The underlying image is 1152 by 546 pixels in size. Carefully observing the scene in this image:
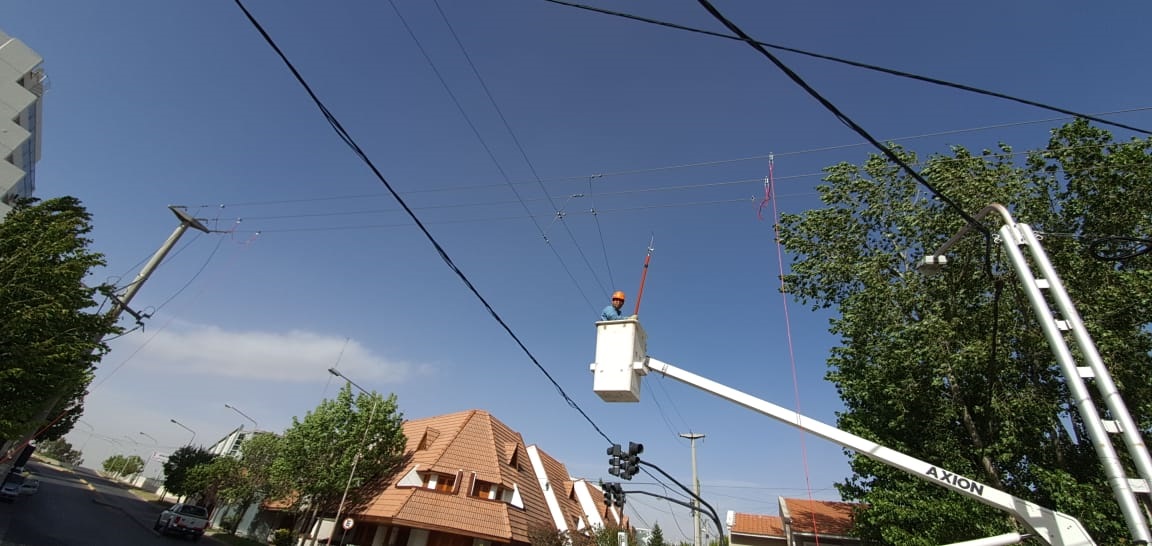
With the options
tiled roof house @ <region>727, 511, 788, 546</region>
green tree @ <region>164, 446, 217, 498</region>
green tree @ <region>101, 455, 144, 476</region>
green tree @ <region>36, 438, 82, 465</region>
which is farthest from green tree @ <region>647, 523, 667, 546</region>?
green tree @ <region>36, 438, 82, 465</region>

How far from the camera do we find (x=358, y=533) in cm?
2706

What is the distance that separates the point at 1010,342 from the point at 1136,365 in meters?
2.87

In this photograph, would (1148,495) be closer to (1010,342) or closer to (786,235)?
(1010,342)

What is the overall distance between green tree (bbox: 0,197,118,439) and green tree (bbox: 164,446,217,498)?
3439 centimetres

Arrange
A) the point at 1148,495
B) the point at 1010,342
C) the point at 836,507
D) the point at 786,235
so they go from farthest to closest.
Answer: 1. the point at 836,507
2. the point at 786,235
3. the point at 1010,342
4. the point at 1148,495

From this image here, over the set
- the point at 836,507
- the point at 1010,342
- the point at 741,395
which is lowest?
the point at 741,395

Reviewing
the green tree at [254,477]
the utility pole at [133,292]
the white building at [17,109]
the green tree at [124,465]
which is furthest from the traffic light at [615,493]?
the green tree at [124,465]

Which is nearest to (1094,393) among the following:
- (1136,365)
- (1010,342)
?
(1136,365)

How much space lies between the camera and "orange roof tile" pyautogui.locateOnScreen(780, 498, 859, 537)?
30.4m

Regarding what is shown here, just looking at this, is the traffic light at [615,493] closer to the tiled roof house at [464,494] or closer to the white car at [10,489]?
the tiled roof house at [464,494]

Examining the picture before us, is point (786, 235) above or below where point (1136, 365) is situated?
above

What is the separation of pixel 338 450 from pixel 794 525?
29521mm

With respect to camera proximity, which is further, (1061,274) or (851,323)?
(851,323)

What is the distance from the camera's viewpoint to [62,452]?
15225cm
